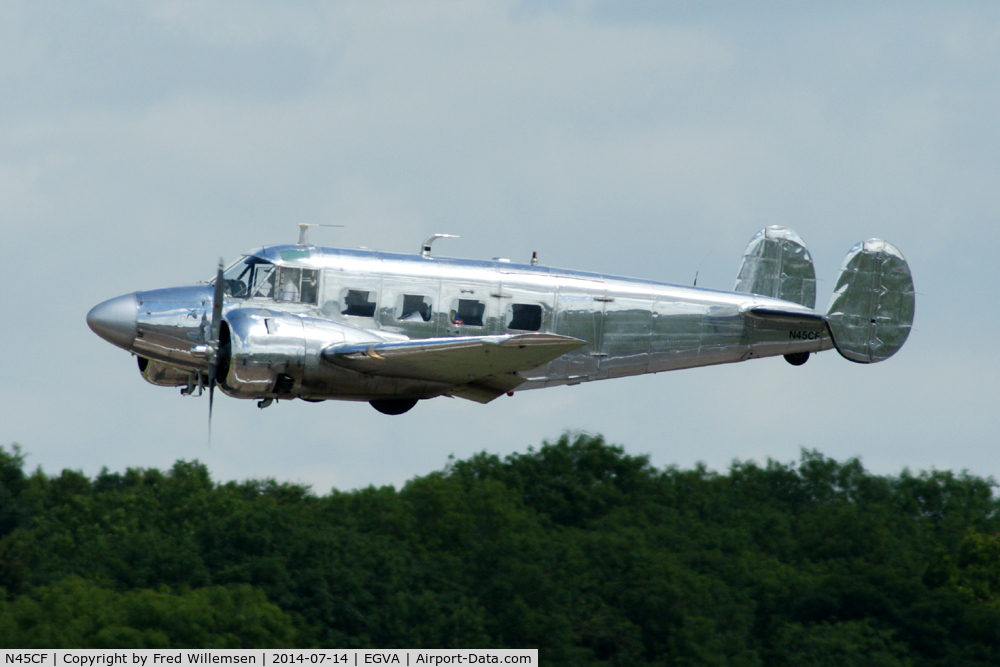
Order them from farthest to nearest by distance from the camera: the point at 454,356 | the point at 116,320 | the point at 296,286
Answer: the point at 296,286 < the point at 116,320 < the point at 454,356

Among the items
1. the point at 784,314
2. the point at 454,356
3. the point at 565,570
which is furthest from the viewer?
the point at 565,570

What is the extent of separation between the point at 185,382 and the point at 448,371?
14.7 ft

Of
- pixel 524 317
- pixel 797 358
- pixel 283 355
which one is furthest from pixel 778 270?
pixel 283 355

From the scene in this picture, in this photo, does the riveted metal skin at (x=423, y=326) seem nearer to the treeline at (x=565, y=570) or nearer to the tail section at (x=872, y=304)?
the tail section at (x=872, y=304)

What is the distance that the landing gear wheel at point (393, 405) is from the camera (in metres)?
23.9

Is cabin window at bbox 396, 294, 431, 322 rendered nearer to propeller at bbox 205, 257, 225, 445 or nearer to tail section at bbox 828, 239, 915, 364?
propeller at bbox 205, 257, 225, 445

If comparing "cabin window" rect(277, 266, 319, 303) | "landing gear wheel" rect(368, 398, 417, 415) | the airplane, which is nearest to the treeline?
"landing gear wheel" rect(368, 398, 417, 415)

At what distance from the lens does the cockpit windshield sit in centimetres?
2256

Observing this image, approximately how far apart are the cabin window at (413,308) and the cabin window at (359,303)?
1.40 feet

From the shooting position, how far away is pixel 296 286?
2253 cm

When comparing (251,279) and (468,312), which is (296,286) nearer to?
(251,279)

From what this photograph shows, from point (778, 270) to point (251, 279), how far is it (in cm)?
985

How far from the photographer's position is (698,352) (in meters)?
24.7

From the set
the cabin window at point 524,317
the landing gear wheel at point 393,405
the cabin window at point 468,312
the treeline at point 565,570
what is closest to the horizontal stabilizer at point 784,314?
the cabin window at point 524,317
